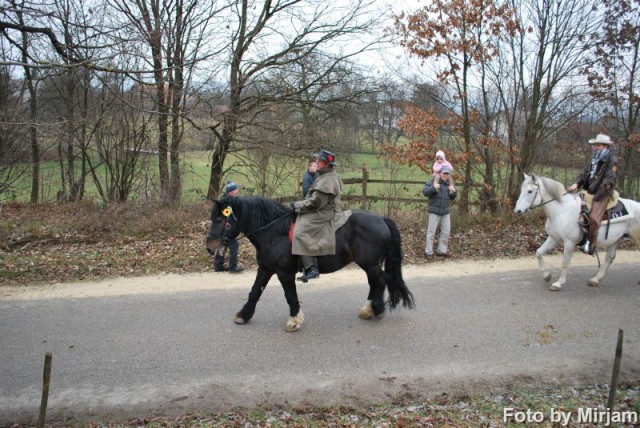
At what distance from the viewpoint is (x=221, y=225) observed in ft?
18.5

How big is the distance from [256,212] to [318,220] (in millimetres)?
821

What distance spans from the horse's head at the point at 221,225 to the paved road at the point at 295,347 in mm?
1153

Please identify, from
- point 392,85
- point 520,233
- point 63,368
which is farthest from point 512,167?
point 63,368

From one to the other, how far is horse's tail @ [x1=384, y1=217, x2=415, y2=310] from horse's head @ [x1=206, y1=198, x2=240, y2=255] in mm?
2137

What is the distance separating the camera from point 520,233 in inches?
438

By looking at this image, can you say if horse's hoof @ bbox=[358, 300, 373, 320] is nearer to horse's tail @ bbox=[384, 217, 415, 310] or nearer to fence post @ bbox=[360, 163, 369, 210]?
horse's tail @ bbox=[384, 217, 415, 310]

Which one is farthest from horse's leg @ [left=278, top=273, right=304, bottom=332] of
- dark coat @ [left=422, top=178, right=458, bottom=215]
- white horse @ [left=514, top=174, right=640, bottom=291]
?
dark coat @ [left=422, top=178, right=458, bottom=215]

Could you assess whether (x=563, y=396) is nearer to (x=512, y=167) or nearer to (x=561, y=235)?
(x=561, y=235)

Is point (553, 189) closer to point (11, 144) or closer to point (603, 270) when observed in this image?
point (603, 270)

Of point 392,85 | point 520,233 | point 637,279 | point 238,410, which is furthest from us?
point 392,85

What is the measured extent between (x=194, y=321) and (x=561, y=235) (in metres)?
6.03

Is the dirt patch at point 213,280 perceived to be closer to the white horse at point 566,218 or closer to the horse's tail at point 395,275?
the white horse at point 566,218

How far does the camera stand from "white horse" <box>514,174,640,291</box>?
7469mm

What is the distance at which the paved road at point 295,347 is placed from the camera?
177 inches
